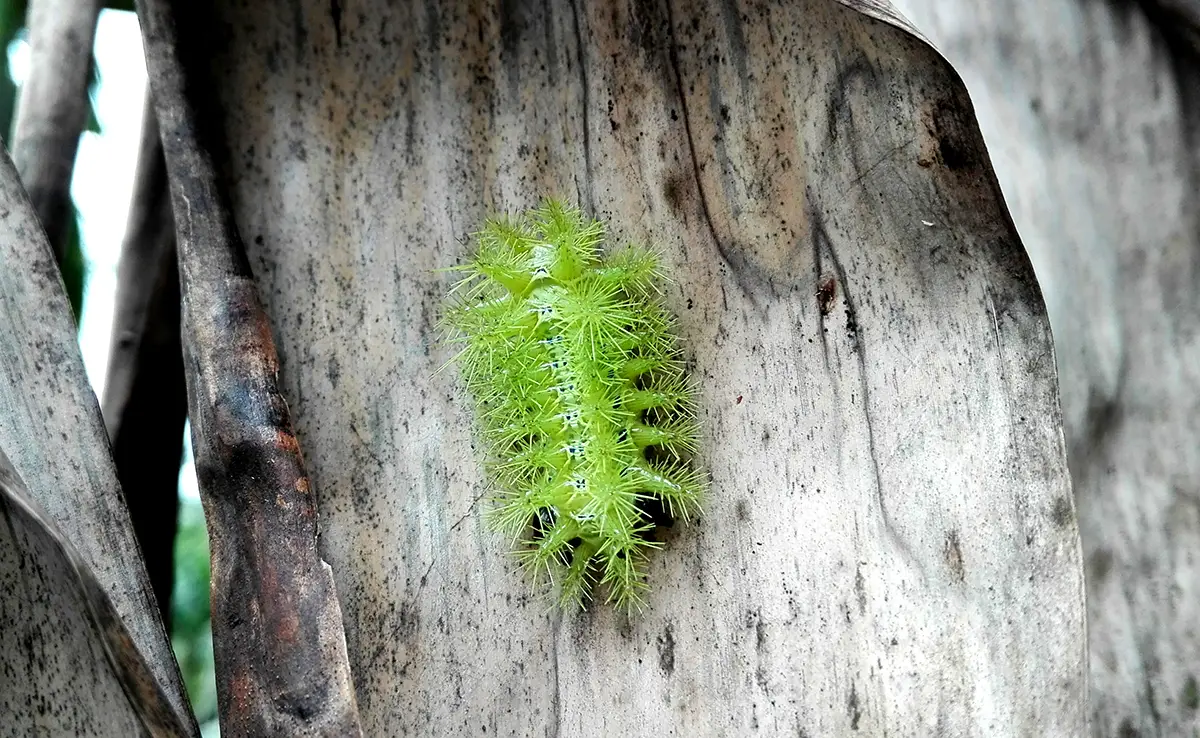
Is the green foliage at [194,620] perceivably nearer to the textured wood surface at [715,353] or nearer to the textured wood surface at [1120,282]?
the textured wood surface at [715,353]

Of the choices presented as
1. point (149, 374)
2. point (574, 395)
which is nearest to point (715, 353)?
point (574, 395)

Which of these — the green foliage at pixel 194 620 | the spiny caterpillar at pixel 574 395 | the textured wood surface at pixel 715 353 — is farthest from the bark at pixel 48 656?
the green foliage at pixel 194 620

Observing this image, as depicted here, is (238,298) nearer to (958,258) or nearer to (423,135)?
(423,135)

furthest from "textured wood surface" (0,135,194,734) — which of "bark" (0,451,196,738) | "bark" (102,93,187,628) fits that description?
"bark" (102,93,187,628)

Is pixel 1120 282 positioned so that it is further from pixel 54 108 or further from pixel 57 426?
pixel 54 108

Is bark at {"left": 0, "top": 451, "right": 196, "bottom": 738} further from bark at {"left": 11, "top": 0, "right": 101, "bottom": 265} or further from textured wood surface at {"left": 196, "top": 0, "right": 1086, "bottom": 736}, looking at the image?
bark at {"left": 11, "top": 0, "right": 101, "bottom": 265}

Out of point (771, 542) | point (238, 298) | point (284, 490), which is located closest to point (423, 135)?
point (238, 298)

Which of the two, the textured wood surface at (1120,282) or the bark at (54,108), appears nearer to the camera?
the textured wood surface at (1120,282)
